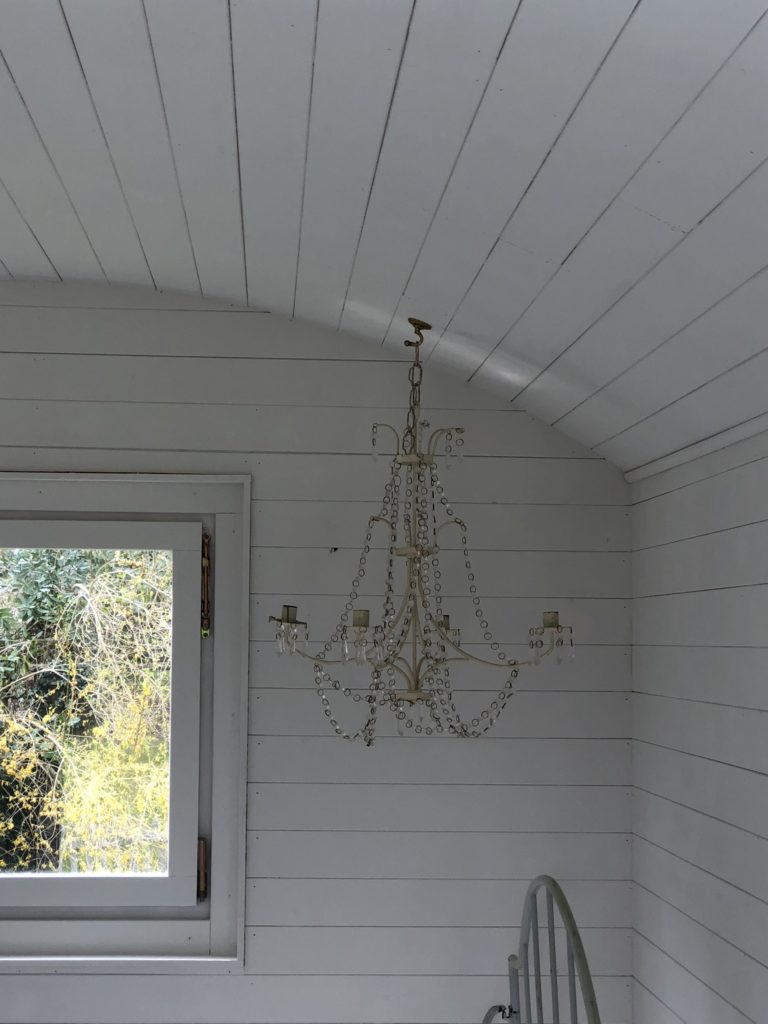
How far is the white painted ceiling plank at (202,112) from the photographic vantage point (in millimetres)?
1281

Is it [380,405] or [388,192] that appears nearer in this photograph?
[388,192]

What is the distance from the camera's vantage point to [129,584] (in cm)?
273

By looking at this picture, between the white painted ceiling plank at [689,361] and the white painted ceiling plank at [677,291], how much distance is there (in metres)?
0.02

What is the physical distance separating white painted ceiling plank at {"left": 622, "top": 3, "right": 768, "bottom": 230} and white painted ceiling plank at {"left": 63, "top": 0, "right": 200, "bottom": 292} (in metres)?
0.65

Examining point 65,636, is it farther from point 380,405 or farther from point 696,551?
point 696,551

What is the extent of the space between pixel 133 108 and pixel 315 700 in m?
1.54

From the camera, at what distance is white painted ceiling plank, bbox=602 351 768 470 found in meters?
1.73

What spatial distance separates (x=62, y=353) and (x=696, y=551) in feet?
5.33

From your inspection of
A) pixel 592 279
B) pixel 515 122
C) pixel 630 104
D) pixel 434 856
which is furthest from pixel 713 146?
pixel 434 856

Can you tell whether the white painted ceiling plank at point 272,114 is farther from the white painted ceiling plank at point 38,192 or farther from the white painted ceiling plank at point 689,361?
the white painted ceiling plank at point 689,361

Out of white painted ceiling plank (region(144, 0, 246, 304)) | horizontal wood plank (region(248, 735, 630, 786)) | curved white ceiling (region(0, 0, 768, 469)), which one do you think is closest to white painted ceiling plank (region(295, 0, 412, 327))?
curved white ceiling (region(0, 0, 768, 469))

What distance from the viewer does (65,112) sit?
5.24 feet

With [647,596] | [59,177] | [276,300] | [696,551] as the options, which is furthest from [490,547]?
[59,177]

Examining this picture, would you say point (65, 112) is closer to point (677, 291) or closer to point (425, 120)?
point (425, 120)
